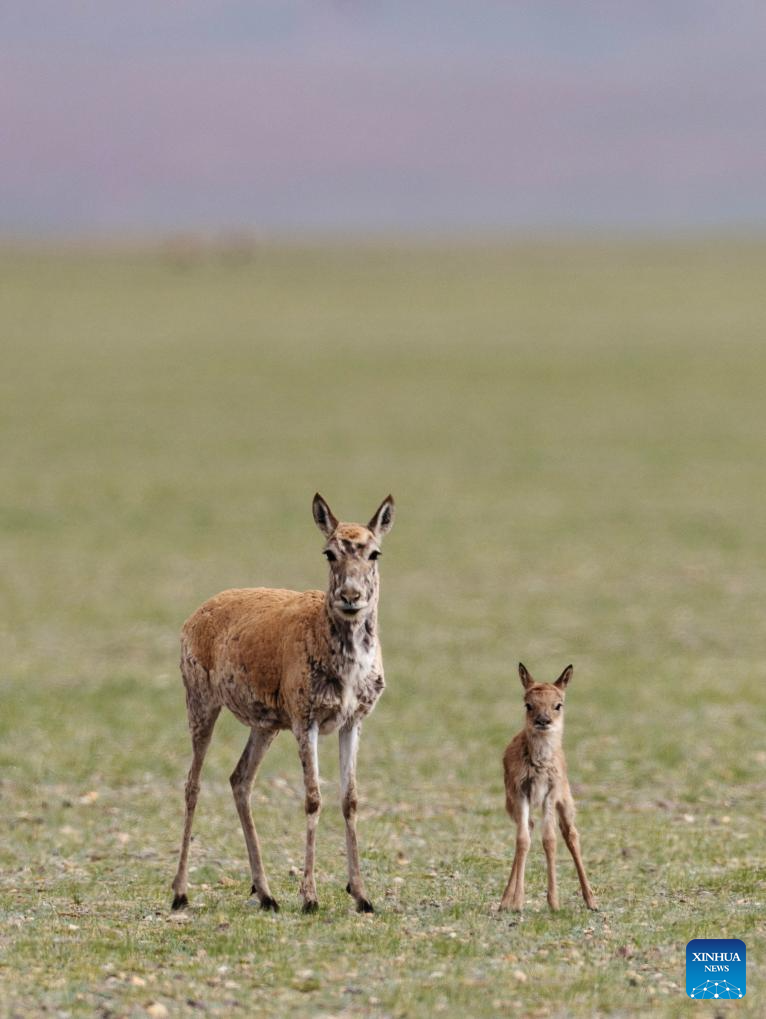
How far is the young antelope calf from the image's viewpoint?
10523 millimetres

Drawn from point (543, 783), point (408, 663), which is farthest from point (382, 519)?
point (408, 663)

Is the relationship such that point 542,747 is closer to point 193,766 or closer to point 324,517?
point 324,517

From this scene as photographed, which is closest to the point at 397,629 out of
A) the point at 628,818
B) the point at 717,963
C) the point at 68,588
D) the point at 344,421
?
the point at 68,588

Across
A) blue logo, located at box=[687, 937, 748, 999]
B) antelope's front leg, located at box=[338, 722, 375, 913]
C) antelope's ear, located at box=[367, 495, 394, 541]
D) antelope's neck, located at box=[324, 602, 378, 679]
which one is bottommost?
blue logo, located at box=[687, 937, 748, 999]

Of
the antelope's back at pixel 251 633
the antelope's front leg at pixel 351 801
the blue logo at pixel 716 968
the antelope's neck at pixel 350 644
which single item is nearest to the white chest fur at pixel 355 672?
the antelope's neck at pixel 350 644

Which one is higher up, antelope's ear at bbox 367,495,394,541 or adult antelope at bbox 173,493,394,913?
antelope's ear at bbox 367,495,394,541

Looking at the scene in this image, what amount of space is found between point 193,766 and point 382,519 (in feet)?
7.03

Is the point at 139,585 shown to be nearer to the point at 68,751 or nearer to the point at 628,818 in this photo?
the point at 68,751

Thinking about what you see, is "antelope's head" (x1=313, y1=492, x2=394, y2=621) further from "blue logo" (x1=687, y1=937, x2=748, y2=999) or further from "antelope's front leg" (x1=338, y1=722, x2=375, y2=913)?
"blue logo" (x1=687, y1=937, x2=748, y2=999)

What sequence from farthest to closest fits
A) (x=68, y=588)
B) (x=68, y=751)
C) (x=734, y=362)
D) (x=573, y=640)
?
(x=734, y=362)
(x=68, y=588)
(x=573, y=640)
(x=68, y=751)

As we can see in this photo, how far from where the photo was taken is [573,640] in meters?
22.0

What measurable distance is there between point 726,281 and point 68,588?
7945cm

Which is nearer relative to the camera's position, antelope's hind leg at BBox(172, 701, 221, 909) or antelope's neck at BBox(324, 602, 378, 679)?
antelope's neck at BBox(324, 602, 378, 679)

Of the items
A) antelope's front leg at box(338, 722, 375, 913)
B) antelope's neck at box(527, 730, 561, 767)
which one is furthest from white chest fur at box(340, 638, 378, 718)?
antelope's neck at box(527, 730, 561, 767)
